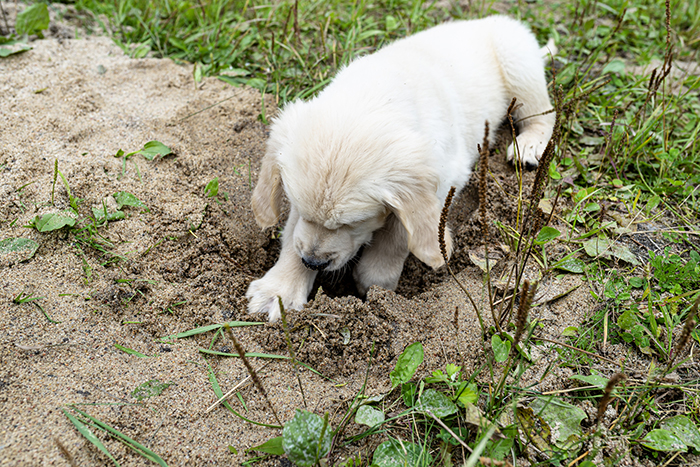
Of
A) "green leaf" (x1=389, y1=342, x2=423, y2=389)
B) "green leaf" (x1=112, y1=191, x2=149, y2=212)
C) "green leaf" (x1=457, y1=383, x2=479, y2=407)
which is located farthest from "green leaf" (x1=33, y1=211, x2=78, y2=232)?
"green leaf" (x1=457, y1=383, x2=479, y2=407)

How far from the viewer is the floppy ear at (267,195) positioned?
7.79 ft

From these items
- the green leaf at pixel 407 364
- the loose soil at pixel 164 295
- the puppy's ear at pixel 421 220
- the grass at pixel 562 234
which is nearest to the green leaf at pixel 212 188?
the loose soil at pixel 164 295

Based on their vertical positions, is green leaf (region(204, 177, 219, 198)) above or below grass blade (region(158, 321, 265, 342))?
above

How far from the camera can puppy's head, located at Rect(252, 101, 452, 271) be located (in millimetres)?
A: 1984

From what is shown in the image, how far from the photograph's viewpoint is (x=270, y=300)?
237 cm

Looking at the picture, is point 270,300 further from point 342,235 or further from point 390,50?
point 390,50

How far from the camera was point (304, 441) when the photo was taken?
160 centimetres

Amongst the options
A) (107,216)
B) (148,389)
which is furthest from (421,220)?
(107,216)

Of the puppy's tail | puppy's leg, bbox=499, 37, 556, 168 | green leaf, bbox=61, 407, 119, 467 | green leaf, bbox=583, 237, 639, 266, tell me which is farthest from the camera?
the puppy's tail

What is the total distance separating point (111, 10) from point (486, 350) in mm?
3886

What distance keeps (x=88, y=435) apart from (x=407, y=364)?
1.16 metres

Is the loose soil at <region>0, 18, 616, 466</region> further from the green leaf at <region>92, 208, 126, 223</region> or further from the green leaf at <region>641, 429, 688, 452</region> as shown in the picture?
the green leaf at <region>641, 429, 688, 452</region>

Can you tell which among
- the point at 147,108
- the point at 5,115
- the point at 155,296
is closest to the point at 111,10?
the point at 147,108

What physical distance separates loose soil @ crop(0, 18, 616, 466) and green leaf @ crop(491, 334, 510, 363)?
5.0 inches
